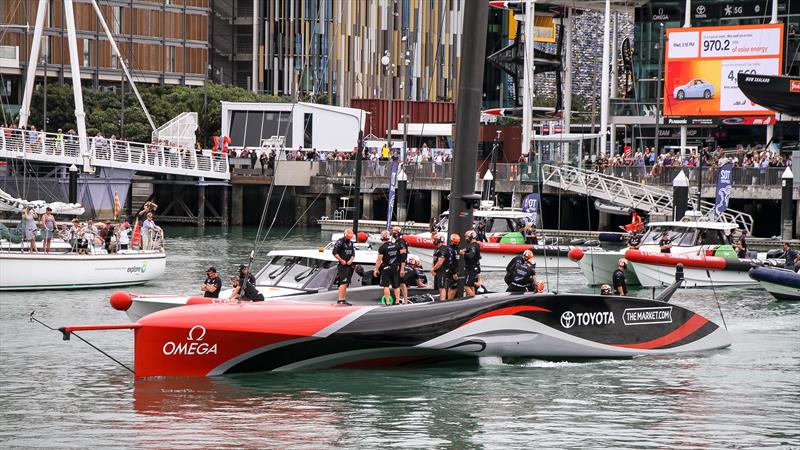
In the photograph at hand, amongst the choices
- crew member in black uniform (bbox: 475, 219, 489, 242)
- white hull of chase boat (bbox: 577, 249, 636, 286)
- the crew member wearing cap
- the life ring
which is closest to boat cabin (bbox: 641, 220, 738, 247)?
white hull of chase boat (bbox: 577, 249, 636, 286)

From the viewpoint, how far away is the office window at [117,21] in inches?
4077

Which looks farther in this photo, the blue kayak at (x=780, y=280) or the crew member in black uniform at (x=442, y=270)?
the blue kayak at (x=780, y=280)

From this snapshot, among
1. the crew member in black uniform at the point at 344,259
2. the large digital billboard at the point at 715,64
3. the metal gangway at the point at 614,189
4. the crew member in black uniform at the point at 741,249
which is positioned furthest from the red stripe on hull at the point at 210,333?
the large digital billboard at the point at 715,64

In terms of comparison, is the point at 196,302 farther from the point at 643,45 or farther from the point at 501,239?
the point at 643,45

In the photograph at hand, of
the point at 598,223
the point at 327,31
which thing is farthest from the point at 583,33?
the point at 598,223

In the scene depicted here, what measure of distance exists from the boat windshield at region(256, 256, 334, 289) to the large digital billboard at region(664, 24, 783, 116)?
165ft

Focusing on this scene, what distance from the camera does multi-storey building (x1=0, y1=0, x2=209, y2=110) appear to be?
97438mm

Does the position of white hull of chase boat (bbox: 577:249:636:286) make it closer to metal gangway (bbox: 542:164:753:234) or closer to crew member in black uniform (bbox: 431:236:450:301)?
metal gangway (bbox: 542:164:753:234)

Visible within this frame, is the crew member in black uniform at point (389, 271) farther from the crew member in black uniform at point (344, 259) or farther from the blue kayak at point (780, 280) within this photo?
the blue kayak at point (780, 280)

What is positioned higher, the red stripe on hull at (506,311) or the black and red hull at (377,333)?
the red stripe on hull at (506,311)

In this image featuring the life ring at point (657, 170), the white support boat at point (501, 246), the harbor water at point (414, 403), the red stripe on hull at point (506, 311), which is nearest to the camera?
the harbor water at point (414, 403)

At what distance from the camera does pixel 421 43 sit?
123 m

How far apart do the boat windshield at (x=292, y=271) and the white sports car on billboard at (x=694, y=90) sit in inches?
2041

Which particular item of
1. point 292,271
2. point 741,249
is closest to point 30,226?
point 292,271
